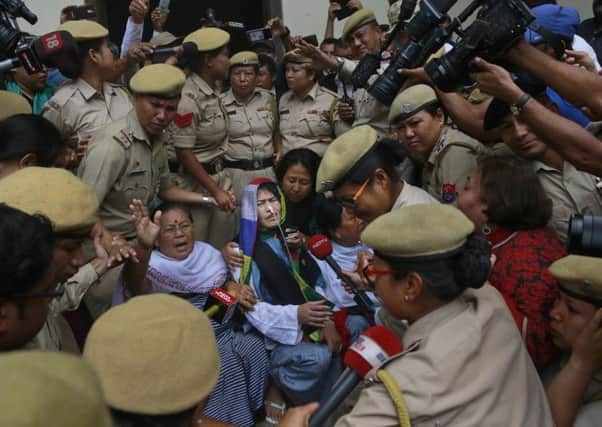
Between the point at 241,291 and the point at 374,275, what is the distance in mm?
1619

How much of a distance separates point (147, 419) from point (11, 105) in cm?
212

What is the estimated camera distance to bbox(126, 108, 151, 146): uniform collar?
3430mm

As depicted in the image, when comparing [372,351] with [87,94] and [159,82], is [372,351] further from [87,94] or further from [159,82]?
[87,94]

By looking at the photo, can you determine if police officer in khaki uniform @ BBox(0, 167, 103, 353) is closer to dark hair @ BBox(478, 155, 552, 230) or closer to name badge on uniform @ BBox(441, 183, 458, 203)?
dark hair @ BBox(478, 155, 552, 230)

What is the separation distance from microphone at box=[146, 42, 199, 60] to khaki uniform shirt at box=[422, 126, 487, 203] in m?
1.99

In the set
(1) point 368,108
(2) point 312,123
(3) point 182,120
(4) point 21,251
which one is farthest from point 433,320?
(2) point 312,123

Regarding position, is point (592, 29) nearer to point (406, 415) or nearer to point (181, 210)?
point (181, 210)

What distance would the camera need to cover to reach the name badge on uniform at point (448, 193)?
305cm

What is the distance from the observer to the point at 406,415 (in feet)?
5.47

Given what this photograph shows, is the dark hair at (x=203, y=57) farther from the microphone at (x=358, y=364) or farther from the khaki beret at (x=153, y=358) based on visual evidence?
the khaki beret at (x=153, y=358)

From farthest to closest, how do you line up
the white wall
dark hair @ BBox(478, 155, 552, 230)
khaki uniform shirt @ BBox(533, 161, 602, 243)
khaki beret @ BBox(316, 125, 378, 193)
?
the white wall, khaki beret @ BBox(316, 125, 378, 193), khaki uniform shirt @ BBox(533, 161, 602, 243), dark hair @ BBox(478, 155, 552, 230)

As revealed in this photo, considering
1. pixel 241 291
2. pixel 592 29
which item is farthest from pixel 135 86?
pixel 592 29

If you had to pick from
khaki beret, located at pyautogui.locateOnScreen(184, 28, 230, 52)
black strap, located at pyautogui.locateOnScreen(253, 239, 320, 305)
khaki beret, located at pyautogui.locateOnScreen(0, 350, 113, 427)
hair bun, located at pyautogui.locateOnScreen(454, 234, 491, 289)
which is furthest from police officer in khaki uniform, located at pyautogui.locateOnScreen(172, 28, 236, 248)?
khaki beret, located at pyautogui.locateOnScreen(0, 350, 113, 427)

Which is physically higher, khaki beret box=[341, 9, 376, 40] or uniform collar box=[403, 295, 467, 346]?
khaki beret box=[341, 9, 376, 40]
